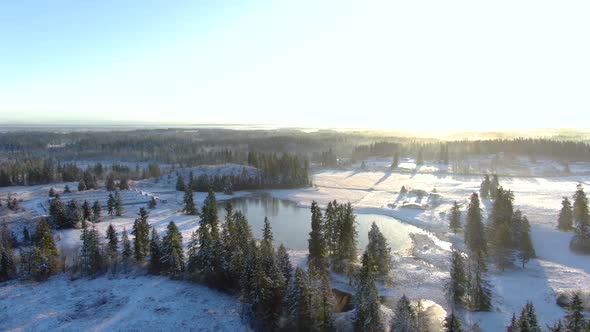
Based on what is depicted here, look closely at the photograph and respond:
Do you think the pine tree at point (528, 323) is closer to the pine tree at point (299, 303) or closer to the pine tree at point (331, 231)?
the pine tree at point (299, 303)

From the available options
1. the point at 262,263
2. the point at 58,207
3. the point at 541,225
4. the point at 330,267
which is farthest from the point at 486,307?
the point at 58,207

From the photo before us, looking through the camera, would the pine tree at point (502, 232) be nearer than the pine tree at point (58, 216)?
Yes

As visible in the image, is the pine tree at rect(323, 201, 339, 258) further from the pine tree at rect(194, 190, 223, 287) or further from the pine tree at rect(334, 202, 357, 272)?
the pine tree at rect(194, 190, 223, 287)

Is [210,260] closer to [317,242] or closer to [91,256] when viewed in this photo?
[317,242]

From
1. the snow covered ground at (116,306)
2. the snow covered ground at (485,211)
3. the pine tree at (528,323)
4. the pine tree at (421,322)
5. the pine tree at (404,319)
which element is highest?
the pine tree at (528,323)

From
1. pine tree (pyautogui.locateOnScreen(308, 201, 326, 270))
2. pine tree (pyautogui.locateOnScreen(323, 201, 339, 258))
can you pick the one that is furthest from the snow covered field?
pine tree (pyautogui.locateOnScreen(323, 201, 339, 258))

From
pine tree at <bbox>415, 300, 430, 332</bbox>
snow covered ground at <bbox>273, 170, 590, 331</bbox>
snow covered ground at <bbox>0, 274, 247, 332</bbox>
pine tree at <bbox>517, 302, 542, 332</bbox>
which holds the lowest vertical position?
snow covered ground at <bbox>0, 274, 247, 332</bbox>

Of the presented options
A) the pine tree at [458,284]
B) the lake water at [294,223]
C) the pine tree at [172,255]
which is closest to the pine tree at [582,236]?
the lake water at [294,223]
